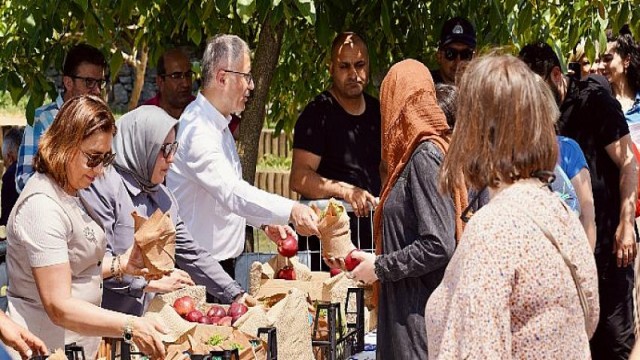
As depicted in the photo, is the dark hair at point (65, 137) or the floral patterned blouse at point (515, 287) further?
the dark hair at point (65, 137)

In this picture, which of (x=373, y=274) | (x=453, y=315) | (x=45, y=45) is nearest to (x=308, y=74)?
(x=45, y=45)

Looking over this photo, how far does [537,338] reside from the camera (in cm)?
239

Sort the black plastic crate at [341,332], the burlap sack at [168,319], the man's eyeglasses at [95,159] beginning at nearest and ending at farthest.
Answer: the burlap sack at [168,319]
the man's eyeglasses at [95,159]
the black plastic crate at [341,332]

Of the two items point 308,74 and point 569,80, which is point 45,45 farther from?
point 569,80

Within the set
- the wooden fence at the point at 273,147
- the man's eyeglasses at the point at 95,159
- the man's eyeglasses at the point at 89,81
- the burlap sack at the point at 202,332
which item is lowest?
the burlap sack at the point at 202,332

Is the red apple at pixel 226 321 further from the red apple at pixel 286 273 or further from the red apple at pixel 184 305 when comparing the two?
the red apple at pixel 286 273

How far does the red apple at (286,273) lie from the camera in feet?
14.8

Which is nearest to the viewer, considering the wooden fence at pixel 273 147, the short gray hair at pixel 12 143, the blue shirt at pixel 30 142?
the blue shirt at pixel 30 142

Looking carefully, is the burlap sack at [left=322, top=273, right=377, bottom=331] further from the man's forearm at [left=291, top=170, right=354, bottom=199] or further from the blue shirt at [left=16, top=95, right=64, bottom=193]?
the blue shirt at [left=16, top=95, right=64, bottom=193]

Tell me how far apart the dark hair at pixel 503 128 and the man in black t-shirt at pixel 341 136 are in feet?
9.63

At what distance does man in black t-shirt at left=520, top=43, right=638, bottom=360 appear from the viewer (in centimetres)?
530

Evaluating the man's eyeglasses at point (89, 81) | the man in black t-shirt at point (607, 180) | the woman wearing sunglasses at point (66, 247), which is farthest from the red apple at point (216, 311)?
the man in black t-shirt at point (607, 180)

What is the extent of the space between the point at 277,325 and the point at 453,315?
4.15ft

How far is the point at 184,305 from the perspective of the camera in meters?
3.87
